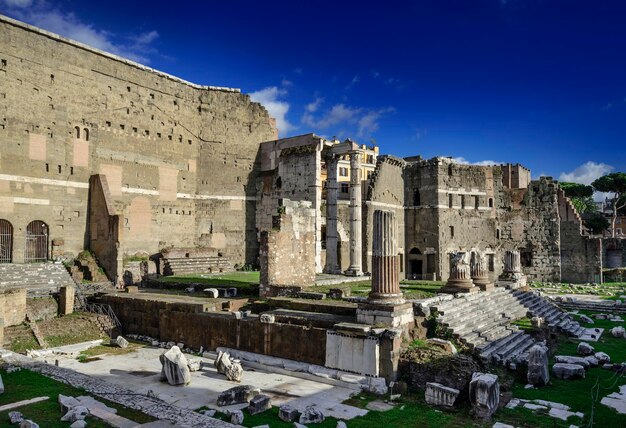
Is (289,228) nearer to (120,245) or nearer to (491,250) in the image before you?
(120,245)

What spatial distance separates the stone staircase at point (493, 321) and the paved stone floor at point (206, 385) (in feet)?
12.5

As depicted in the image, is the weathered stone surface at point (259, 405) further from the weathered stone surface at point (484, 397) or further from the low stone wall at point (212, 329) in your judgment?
the weathered stone surface at point (484, 397)

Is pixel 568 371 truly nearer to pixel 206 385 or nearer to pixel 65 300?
pixel 206 385

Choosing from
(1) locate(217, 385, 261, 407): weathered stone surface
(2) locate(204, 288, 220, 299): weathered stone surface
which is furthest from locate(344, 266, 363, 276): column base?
(1) locate(217, 385, 261, 407): weathered stone surface

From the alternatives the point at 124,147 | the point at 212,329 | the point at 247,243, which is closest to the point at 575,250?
the point at 247,243

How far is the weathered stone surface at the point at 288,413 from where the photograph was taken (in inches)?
354

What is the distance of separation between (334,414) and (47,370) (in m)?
7.14

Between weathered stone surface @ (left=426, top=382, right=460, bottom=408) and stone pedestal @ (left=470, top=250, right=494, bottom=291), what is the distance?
29.9ft

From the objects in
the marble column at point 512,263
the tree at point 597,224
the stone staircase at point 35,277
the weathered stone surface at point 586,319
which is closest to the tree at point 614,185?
the tree at point 597,224

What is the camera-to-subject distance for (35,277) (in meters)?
21.3

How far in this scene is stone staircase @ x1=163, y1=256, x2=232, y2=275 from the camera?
28.1 metres

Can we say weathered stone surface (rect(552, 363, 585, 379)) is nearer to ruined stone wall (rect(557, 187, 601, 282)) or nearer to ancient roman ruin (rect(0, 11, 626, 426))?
ancient roman ruin (rect(0, 11, 626, 426))

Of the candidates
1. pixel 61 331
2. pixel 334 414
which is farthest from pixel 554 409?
pixel 61 331

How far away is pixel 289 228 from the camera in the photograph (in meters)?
18.1
